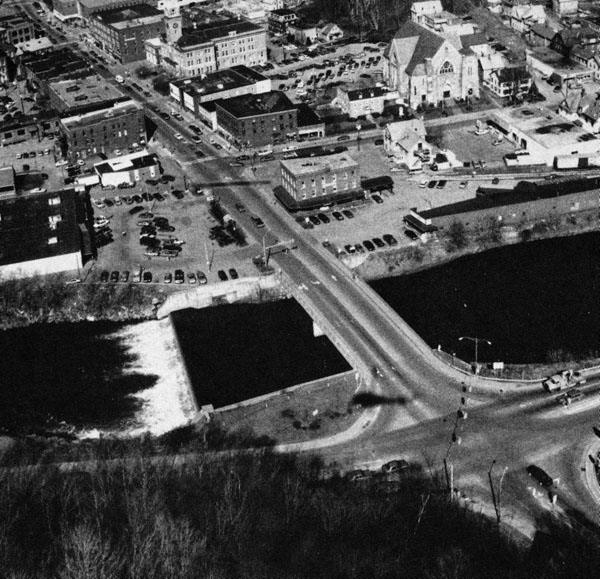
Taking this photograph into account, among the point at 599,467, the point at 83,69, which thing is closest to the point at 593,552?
the point at 599,467

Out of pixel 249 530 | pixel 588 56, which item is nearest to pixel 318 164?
pixel 249 530

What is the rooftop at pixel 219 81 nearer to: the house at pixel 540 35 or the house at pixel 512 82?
the house at pixel 512 82

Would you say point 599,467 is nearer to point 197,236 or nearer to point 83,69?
point 197,236

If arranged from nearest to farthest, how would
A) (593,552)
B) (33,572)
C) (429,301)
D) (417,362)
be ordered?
(33,572) < (593,552) < (417,362) < (429,301)

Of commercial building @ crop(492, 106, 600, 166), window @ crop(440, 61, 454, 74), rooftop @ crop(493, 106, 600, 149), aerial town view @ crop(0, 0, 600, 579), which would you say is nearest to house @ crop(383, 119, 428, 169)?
aerial town view @ crop(0, 0, 600, 579)

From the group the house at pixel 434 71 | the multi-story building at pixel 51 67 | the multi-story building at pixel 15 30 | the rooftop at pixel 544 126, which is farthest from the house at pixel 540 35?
the multi-story building at pixel 15 30

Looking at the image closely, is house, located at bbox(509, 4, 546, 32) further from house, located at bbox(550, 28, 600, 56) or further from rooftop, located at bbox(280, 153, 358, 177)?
rooftop, located at bbox(280, 153, 358, 177)

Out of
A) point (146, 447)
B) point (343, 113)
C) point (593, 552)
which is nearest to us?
point (593, 552)
